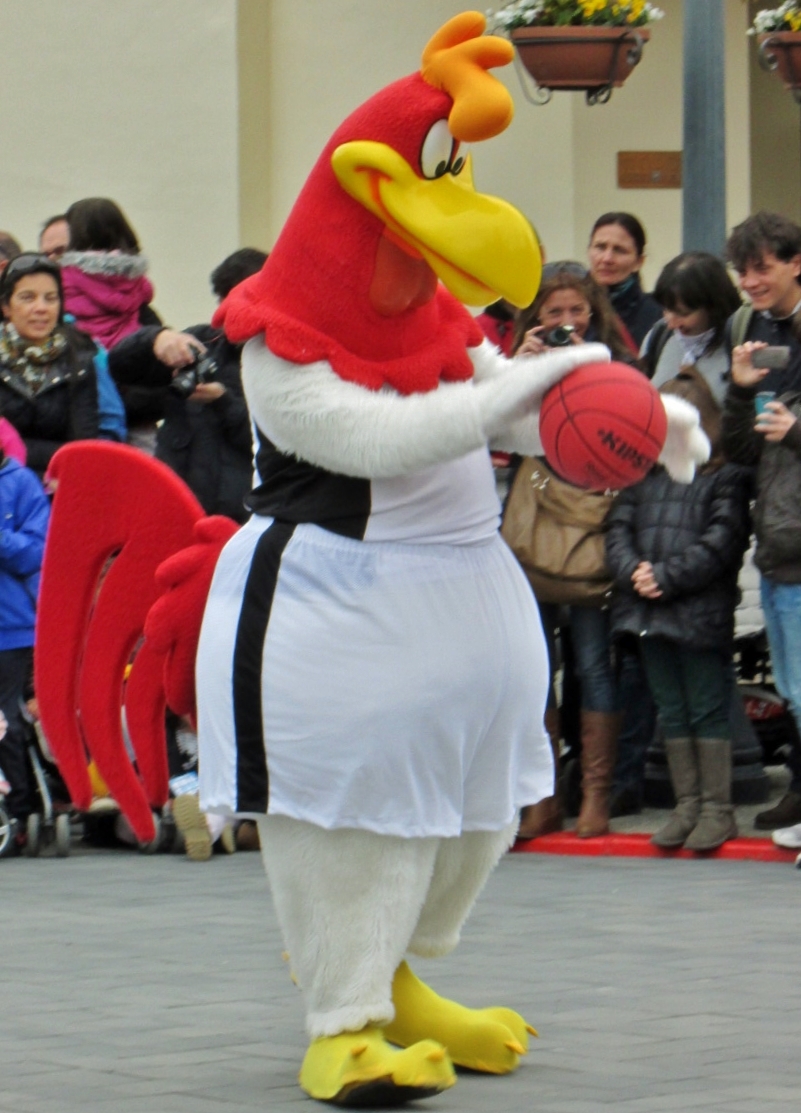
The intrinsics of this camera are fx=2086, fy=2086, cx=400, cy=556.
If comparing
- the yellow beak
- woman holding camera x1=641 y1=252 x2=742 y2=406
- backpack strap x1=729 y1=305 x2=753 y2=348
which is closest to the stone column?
woman holding camera x1=641 y1=252 x2=742 y2=406

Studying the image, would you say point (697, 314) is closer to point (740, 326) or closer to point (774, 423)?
point (740, 326)

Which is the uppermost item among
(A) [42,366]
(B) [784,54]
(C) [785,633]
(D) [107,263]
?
(B) [784,54]

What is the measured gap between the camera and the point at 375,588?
14.2 ft

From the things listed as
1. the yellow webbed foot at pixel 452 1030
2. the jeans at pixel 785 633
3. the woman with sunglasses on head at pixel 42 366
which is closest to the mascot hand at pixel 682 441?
the yellow webbed foot at pixel 452 1030

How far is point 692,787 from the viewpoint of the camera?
7582mm

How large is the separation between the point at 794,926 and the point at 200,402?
3.17 m

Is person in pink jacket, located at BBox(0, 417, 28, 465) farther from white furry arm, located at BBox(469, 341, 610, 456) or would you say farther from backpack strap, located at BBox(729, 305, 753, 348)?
white furry arm, located at BBox(469, 341, 610, 456)

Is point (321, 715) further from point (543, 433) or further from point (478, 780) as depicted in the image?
point (543, 433)

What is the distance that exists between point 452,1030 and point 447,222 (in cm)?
178

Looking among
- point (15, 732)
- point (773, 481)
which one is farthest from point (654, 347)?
point (15, 732)

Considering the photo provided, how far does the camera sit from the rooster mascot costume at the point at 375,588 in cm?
427

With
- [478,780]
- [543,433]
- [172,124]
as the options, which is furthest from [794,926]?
[172,124]

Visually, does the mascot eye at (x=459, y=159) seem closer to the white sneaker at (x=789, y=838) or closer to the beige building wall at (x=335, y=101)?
the white sneaker at (x=789, y=838)

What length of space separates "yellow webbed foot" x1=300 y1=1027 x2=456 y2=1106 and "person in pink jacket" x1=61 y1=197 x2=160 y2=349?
4.96 m
